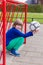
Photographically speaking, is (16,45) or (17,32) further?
(16,45)

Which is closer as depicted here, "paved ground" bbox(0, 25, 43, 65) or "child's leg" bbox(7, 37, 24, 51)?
"paved ground" bbox(0, 25, 43, 65)

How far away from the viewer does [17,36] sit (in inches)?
273

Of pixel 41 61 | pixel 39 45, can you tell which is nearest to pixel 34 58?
pixel 41 61

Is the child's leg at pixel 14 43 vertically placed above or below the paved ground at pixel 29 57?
above

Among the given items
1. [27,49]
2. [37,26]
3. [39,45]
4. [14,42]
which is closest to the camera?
[37,26]

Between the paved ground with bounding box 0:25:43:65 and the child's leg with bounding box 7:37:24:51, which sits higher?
the child's leg with bounding box 7:37:24:51

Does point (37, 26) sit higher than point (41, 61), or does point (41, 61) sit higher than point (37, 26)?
point (37, 26)

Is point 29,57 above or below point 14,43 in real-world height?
below

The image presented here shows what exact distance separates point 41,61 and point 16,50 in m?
1.05

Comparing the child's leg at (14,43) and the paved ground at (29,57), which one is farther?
the child's leg at (14,43)

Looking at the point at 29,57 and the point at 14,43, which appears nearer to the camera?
the point at 29,57

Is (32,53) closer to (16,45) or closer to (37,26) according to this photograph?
(16,45)

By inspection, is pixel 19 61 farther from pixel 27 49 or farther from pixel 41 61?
pixel 27 49

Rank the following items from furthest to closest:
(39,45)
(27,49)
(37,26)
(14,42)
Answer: (39,45), (27,49), (14,42), (37,26)
